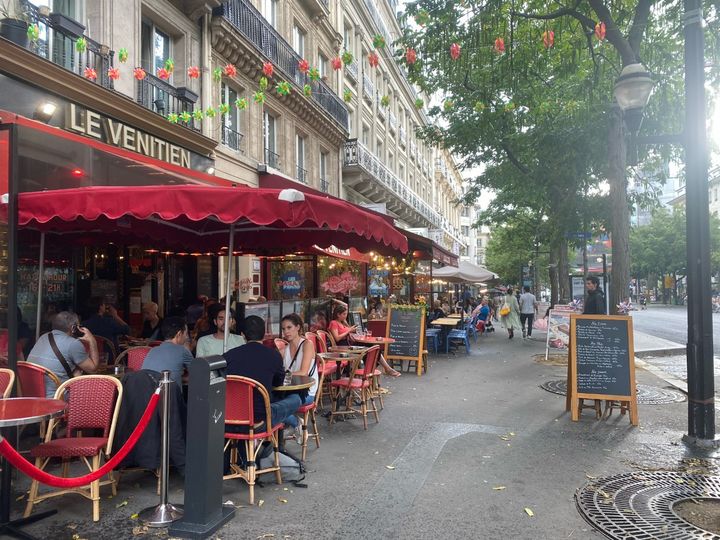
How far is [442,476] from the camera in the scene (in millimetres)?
4605

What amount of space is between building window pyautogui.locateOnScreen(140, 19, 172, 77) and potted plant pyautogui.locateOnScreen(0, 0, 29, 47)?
3.42 metres

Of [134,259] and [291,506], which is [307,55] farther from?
[291,506]

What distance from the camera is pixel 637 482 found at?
450cm

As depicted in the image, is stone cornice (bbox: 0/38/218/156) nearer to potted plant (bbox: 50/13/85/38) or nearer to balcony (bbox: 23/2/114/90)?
balcony (bbox: 23/2/114/90)

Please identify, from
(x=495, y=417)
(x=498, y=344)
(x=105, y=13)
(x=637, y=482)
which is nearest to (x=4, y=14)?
(x=105, y=13)

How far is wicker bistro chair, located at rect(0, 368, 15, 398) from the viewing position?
3788 millimetres

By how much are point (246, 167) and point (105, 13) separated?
5374mm

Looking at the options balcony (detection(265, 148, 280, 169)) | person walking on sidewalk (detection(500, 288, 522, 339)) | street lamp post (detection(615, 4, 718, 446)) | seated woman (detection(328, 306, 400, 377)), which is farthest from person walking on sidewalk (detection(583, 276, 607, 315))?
balcony (detection(265, 148, 280, 169))

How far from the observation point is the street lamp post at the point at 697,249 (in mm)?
5508

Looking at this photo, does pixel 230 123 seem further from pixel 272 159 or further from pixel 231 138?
pixel 272 159

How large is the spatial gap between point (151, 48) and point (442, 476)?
10.9 m

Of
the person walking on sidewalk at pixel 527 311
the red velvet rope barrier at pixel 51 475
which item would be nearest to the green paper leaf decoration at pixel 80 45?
the red velvet rope barrier at pixel 51 475

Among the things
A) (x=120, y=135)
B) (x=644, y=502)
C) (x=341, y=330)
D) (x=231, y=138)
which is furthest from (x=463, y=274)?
(x=644, y=502)

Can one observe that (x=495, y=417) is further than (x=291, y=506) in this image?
Yes
